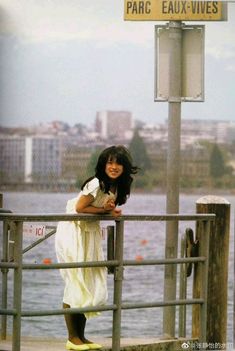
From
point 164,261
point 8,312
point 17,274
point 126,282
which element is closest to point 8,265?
point 17,274

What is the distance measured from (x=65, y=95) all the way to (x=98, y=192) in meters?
64.8

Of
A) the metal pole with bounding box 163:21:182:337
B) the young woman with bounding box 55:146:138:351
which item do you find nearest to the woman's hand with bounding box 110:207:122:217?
the young woman with bounding box 55:146:138:351

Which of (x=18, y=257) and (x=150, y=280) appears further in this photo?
(x=150, y=280)

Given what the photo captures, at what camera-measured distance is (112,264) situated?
6559mm

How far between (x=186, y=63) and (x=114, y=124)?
76.3 m

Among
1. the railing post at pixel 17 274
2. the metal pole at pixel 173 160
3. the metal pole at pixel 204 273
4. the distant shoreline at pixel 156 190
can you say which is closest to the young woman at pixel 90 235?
the railing post at pixel 17 274

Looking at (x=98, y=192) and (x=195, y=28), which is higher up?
(x=195, y=28)

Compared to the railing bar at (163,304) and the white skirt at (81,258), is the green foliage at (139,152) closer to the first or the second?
the railing bar at (163,304)

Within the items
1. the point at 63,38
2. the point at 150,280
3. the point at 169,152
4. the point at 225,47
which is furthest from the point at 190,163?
the point at 169,152

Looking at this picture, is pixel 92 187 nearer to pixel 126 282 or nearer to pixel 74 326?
pixel 74 326

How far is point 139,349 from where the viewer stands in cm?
707

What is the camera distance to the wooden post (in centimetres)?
730

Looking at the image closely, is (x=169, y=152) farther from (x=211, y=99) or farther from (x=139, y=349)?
(x=211, y=99)

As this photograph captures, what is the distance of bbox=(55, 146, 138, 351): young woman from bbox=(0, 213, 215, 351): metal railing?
0.07m
